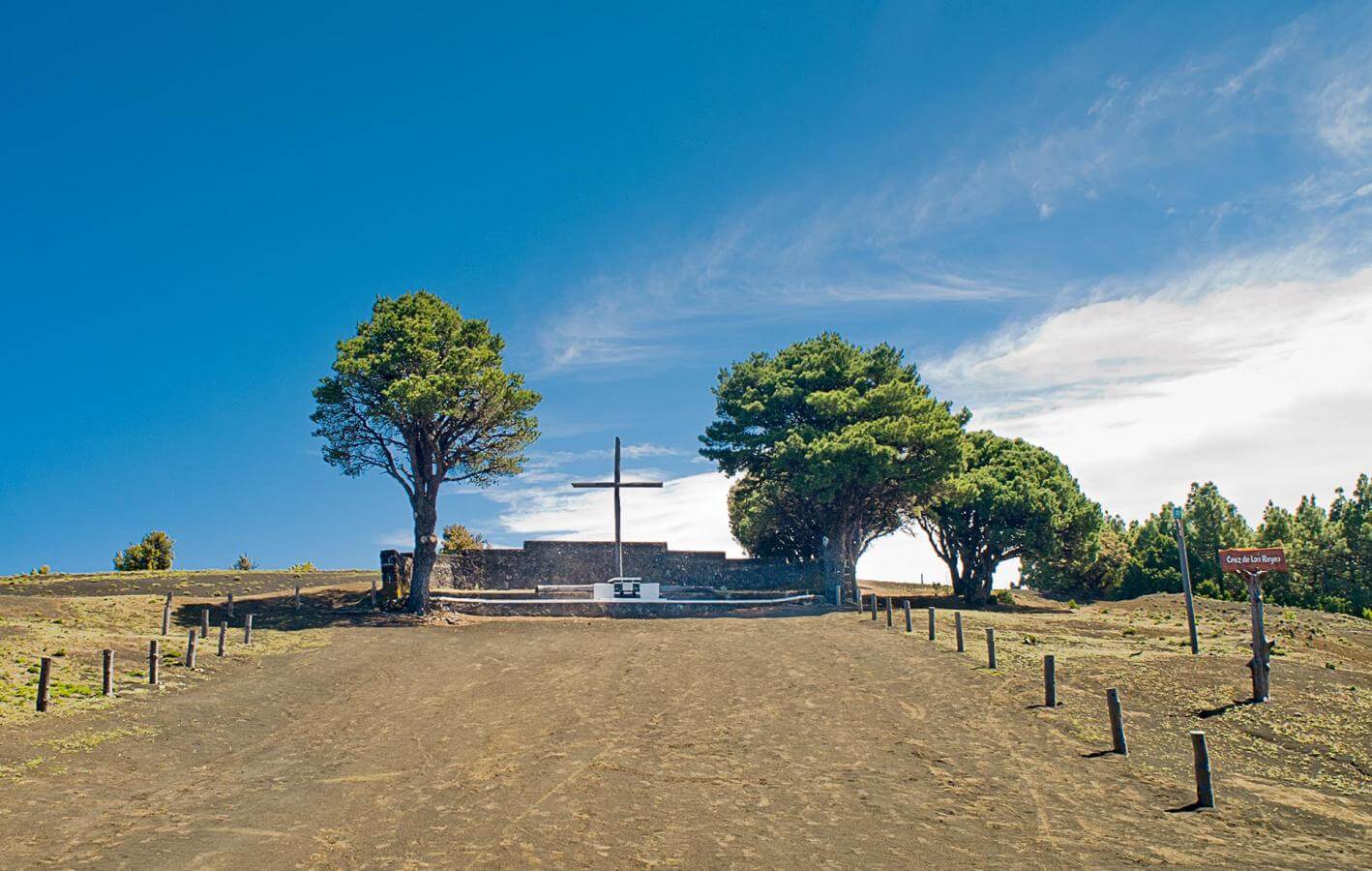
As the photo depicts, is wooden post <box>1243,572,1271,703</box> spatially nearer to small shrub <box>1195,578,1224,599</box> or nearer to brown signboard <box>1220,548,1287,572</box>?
brown signboard <box>1220,548,1287,572</box>

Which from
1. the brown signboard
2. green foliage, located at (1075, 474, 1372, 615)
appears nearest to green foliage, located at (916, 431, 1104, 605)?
green foliage, located at (1075, 474, 1372, 615)

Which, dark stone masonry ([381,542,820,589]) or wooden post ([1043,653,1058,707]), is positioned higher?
dark stone masonry ([381,542,820,589])

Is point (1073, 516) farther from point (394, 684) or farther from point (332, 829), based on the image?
point (332, 829)

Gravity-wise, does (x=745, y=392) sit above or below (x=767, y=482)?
above

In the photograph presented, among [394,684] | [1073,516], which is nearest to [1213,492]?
[1073,516]

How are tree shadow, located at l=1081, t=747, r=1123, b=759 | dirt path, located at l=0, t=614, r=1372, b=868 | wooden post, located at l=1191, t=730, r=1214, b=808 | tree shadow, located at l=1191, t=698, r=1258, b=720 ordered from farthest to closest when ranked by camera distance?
tree shadow, located at l=1191, t=698, r=1258, b=720 → tree shadow, located at l=1081, t=747, r=1123, b=759 → wooden post, located at l=1191, t=730, r=1214, b=808 → dirt path, located at l=0, t=614, r=1372, b=868

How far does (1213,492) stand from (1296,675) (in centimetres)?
4119

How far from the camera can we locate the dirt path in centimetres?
1295

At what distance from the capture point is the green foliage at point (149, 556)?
192 ft

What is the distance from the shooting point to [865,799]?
15.2 m

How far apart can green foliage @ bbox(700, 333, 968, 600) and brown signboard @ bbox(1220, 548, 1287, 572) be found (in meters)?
20.8

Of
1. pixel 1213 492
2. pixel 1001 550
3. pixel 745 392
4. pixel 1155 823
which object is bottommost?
pixel 1155 823

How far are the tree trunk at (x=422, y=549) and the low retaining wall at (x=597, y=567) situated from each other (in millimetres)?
10395

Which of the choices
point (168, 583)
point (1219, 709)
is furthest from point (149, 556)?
point (1219, 709)
